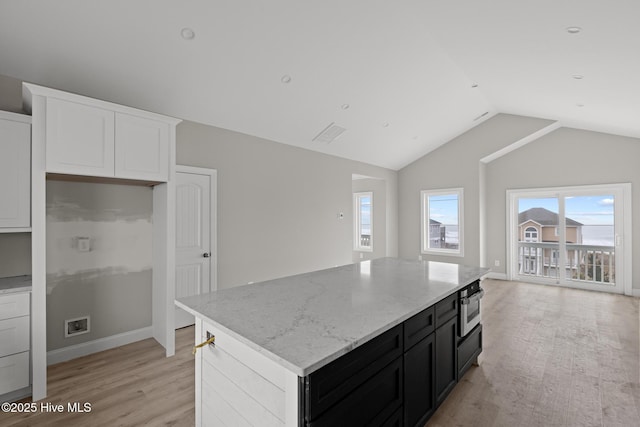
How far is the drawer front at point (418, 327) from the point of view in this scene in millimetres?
1648

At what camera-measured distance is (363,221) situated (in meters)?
8.50

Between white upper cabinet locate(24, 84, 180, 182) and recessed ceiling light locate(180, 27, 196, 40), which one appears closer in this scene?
white upper cabinet locate(24, 84, 180, 182)

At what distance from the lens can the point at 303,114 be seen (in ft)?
14.0

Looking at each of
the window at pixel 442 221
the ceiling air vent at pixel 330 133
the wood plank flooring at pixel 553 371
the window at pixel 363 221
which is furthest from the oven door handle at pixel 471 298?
the window at pixel 363 221

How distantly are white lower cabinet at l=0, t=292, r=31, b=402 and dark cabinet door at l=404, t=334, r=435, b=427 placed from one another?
9.02 ft

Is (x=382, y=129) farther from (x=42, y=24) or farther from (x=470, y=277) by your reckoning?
(x=42, y=24)

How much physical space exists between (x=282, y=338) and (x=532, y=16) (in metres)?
3.05

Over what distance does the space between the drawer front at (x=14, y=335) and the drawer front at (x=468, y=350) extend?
327 cm

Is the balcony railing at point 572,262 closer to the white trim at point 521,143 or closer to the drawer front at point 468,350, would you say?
the white trim at point 521,143

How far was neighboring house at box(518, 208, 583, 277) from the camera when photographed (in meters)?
5.88

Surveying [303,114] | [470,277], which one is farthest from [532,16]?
[303,114]

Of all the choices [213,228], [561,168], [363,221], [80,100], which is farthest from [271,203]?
[561,168]

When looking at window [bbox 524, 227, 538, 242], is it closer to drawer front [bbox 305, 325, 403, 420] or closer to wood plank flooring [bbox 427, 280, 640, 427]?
wood plank flooring [bbox 427, 280, 640, 427]

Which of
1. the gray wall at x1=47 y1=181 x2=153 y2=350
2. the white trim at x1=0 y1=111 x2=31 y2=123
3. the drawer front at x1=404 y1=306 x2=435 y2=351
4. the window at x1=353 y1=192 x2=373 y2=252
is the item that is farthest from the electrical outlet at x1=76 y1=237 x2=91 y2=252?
the window at x1=353 y1=192 x2=373 y2=252
